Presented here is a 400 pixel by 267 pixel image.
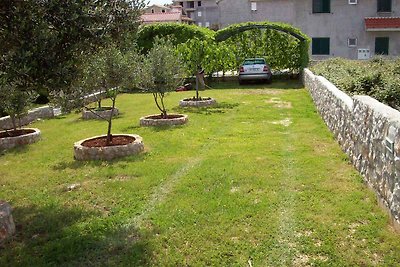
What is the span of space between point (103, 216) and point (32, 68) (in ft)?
7.54

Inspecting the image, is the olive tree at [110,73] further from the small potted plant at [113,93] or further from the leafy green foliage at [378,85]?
the leafy green foliage at [378,85]

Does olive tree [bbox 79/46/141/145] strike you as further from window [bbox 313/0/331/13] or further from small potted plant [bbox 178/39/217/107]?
window [bbox 313/0/331/13]

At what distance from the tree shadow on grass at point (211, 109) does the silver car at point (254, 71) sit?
6621mm

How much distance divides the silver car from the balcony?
12.7m

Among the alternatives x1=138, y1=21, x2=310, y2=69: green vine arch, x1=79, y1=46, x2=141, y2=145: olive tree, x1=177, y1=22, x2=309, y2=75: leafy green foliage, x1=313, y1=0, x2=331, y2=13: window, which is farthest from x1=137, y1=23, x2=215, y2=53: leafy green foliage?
x1=79, y1=46, x2=141, y2=145: olive tree

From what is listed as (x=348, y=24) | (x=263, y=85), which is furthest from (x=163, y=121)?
(x=348, y=24)

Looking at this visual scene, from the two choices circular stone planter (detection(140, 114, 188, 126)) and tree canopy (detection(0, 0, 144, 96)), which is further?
circular stone planter (detection(140, 114, 188, 126))

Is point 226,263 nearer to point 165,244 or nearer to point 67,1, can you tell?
point 165,244

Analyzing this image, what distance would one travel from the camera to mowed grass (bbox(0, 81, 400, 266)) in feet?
14.6

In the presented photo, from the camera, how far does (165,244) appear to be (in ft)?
15.4

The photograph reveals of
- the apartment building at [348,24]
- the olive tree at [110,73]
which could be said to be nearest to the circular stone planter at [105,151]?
the olive tree at [110,73]

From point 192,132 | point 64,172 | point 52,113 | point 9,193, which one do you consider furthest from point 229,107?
point 9,193

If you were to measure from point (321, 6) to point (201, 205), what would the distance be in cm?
2935

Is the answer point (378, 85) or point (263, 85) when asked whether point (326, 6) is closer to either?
point (263, 85)
